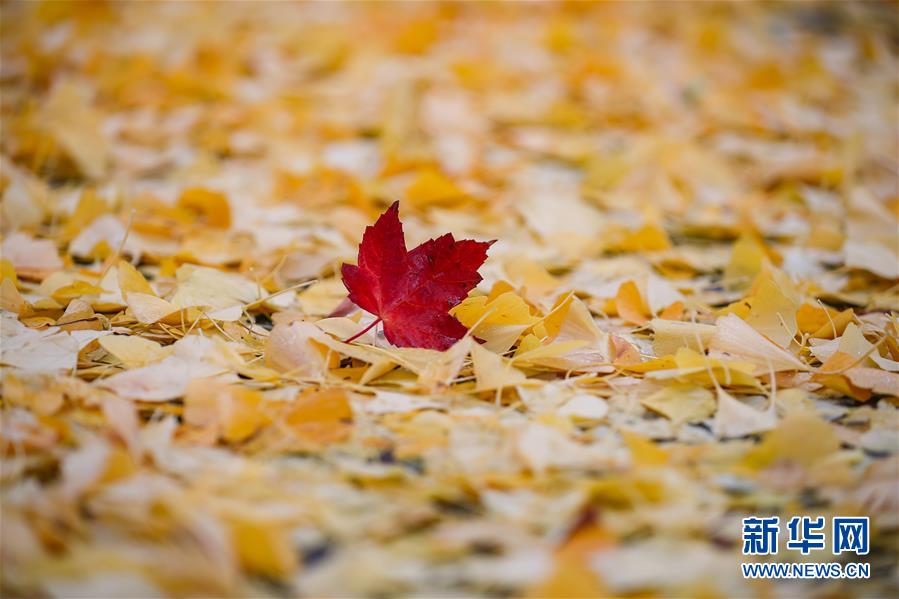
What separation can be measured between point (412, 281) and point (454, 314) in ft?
0.24

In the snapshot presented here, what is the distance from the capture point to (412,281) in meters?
0.73

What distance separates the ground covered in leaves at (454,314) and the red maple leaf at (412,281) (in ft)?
0.11

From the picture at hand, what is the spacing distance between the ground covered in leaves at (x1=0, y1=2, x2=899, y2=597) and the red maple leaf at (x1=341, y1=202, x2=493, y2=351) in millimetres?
32

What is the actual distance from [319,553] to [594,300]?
54 centimetres

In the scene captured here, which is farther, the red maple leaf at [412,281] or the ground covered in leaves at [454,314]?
the red maple leaf at [412,281]

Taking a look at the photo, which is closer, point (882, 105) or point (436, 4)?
point (882, 105)

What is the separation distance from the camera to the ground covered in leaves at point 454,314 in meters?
0.52

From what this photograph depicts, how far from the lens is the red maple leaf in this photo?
2.35ft

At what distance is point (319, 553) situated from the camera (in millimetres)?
514

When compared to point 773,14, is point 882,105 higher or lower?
lower

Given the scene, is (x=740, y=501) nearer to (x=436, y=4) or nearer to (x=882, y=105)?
(x=882, y=105)

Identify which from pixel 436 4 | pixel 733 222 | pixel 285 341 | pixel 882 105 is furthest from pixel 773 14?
pixel 285 341

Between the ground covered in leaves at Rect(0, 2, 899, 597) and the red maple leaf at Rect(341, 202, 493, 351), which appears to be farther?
the red maple leaf at Rect(341, 202, 493, 351)

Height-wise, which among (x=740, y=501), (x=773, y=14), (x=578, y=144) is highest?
(x=773, y=14)
